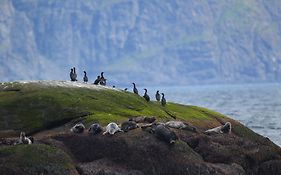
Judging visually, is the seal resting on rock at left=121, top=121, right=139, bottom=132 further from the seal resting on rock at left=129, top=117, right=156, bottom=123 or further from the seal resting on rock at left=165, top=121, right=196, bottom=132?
the seal resting on rock at left=165, top=121, right=196, bottom=132

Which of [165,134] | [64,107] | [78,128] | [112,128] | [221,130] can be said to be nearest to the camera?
[165,134]

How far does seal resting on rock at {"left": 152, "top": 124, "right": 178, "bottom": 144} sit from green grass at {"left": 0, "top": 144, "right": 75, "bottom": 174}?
29.1ft

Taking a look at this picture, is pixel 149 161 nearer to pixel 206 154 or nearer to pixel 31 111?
pixel 206 154

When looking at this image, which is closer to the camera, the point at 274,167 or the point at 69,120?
the point at 274,167

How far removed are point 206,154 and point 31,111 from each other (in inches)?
784

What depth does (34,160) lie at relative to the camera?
53094mm

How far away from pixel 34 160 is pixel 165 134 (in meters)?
12.5

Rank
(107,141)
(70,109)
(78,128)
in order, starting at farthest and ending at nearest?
(70,109) < (78,128) < (107,141)

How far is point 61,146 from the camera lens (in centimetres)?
5797

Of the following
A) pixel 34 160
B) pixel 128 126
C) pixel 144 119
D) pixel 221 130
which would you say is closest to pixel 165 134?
pixel 128 126

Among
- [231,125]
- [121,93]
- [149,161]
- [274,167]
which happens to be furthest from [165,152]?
[121,93]

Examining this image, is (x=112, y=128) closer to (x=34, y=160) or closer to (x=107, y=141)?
(x=107, y=141)

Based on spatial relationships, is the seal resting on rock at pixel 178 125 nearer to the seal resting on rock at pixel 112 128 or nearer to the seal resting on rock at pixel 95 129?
the seal resting on rock at pixel 112 128

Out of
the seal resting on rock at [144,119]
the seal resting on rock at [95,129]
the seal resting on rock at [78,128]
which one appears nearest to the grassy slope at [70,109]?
the seal resting on rock at [144,119]
